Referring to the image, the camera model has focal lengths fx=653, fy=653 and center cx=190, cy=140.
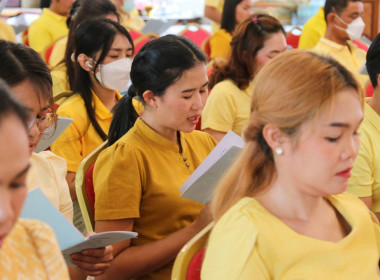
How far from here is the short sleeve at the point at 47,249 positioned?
1.10 metres

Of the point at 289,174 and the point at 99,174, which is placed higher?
the point at 289,174

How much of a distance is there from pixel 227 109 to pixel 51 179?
4.19 ft

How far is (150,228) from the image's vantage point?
1.91 meters

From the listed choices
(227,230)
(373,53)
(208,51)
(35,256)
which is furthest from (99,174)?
(208,51)

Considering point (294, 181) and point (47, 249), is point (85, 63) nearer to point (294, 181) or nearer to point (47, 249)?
point (294, 181)

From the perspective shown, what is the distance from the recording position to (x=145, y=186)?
1.88 m

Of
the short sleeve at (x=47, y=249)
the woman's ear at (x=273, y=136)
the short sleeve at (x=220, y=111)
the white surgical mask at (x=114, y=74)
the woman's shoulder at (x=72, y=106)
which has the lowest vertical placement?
the short sleeve at (x=220, y=111)

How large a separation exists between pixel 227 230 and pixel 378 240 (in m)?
0.42

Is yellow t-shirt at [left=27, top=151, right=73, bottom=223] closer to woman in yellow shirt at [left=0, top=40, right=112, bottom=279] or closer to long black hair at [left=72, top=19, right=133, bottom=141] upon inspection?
woman in yellow shirt at [left=0, top=40, right=112, bottom=279]

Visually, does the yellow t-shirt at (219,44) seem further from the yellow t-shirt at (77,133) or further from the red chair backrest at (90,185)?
the red chair backrest at (90,185)

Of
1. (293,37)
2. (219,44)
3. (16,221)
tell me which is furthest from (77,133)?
(293,37)

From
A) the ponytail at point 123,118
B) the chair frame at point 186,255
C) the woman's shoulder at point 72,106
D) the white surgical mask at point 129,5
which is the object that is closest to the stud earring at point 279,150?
the chair frame at point 186,255

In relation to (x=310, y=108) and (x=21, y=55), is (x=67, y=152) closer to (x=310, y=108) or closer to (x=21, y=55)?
(x=21, y=55)

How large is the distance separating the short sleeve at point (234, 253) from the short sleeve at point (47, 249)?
1.05ft
